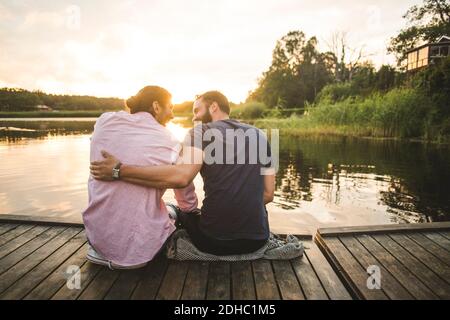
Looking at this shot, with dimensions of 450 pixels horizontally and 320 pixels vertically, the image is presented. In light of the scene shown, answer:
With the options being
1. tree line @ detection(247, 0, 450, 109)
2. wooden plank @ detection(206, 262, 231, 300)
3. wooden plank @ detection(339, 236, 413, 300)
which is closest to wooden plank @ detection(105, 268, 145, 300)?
wooden plank @ detection(206, 262, 231, 300)

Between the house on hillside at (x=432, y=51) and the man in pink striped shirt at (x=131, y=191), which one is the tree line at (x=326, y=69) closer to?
the house on hillside at (x=432, y=51)

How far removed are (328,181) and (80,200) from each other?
21.7ft

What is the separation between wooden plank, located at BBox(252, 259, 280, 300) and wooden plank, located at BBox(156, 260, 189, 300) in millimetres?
545

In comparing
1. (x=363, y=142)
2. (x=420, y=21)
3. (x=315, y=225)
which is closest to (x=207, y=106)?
(x=315, y=225)

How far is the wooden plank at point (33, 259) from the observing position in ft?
7.86

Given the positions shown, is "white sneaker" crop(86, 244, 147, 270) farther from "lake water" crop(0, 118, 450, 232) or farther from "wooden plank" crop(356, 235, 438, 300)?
"wooden plank" crop(356, 235, 438, 300)

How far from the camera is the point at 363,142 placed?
18.1 m

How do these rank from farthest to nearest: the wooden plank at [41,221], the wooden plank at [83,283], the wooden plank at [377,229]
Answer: the wooden plank at [41,221] → the wooden plank at [377,229] → the wooden plank at [83,283]

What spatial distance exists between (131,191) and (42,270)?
1030 mm

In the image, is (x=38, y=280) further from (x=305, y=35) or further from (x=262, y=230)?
(x=305, y=35)

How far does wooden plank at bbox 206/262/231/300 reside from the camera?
223cm

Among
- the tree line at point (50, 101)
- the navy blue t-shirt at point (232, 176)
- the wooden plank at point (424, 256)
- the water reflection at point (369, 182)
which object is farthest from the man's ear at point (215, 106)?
the tree line at point (50, 101)

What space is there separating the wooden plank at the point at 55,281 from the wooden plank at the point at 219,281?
1050 millimetres
